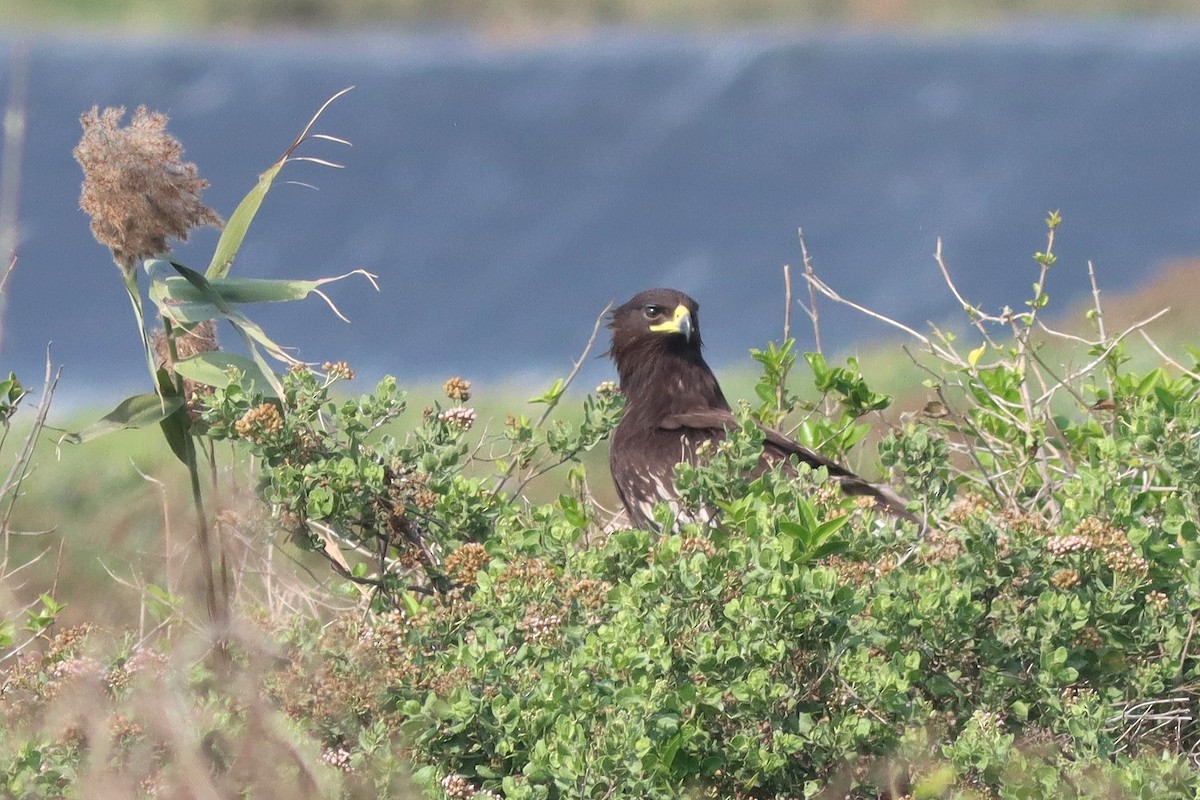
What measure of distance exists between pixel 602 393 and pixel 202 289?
3.16 feet

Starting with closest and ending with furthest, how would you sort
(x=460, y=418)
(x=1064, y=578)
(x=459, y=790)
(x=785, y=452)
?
(x=459, y=790), (x=1064, y=578), (x=460, y=418), (x=785, y=452)

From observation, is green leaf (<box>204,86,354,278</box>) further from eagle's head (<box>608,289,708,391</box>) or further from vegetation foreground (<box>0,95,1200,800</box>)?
eagle's head (<box>608,289,708,391</box>)

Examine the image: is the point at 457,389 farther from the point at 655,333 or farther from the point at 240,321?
the point at 655,333

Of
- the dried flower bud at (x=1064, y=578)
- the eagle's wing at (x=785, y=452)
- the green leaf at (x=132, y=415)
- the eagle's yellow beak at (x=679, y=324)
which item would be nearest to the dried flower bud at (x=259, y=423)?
the green leaf at (x=132, y=415)

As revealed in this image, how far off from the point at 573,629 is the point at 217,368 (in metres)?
0.92

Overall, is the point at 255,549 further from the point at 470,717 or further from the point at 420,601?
the point at 470,717

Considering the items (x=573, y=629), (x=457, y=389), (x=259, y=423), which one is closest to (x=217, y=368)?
(x=259, y=423)

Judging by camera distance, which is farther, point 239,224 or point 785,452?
point 785,452

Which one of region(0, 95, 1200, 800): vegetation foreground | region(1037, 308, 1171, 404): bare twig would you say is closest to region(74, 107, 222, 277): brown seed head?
region(0, 95, 1200, 800): vegetation foreground

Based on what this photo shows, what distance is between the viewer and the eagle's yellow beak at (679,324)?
5141 mm

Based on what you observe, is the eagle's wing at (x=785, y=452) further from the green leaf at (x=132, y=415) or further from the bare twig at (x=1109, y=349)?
the green leaf at (x=132, y=415)

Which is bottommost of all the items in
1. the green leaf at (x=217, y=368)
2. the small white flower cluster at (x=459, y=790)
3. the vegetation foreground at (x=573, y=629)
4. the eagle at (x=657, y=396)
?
the small white flower cluster at (x=459, y=790)

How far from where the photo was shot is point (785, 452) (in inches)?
174

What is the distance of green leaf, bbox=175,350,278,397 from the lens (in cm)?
308
